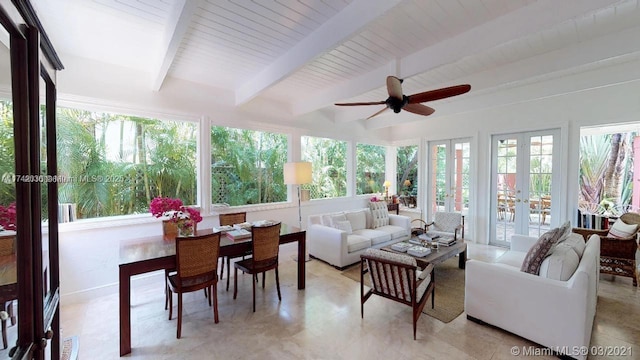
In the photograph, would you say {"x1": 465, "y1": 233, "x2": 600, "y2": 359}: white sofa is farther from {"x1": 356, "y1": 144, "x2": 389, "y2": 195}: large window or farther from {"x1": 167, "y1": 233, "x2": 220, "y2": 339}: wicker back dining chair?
{"x1": 356, "y1": 144, "x2": 389, "y2": 195}: large window

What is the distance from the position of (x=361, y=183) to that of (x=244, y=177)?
10.2 ft

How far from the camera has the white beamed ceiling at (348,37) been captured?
2096 mm

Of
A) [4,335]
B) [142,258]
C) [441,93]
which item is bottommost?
[142,258]

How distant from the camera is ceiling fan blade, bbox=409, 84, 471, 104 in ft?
7.80

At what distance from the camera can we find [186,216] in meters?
2.86

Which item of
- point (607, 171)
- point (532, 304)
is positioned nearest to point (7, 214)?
point (532, 304)

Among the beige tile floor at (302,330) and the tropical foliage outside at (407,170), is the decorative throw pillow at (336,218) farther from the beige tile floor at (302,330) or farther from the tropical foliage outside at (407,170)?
the tropical foliage outside at (407,170)

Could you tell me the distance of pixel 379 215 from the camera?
522 cm

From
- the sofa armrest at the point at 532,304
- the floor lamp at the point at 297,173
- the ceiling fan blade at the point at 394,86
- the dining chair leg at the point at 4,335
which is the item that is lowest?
the sofa armrest at the point at 532,304

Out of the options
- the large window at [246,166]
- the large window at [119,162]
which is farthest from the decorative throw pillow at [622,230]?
the large window at [119,162]

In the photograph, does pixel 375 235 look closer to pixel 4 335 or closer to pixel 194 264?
pixel 194 264

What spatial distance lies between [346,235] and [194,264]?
7.32 feet

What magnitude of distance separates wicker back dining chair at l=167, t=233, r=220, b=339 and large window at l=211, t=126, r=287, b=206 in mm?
1833

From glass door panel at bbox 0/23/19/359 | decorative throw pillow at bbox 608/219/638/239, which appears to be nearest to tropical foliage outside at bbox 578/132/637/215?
decorative throw pillow at bbox 608/219/638/239
